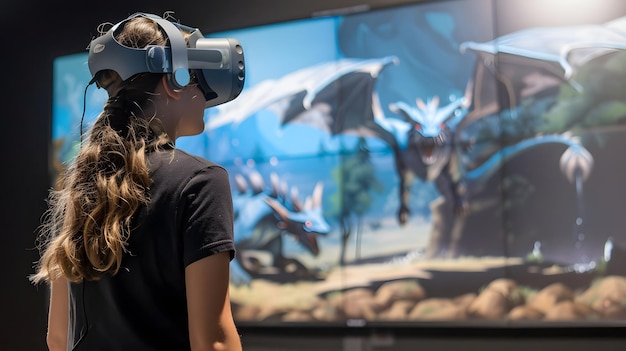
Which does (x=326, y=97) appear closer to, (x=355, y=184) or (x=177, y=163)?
(x=355, y=184)

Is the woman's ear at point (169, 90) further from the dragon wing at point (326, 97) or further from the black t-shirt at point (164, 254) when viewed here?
the dragon wing at point (326, 97)

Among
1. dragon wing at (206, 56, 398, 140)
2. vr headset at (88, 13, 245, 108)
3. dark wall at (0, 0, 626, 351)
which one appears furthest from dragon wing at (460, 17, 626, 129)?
vr headset at (88, 13, 245, 108)

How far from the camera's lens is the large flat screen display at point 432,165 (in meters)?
3.68

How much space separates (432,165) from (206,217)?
9.90 ft

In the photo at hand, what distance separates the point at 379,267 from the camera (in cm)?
400

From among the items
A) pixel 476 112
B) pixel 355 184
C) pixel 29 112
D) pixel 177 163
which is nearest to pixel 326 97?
pixel 355 184

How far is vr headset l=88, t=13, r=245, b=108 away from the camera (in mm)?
1173

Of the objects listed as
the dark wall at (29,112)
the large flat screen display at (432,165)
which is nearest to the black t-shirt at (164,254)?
the large flat screen display at (432,165)

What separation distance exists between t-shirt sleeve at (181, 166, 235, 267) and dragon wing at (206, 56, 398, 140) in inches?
120

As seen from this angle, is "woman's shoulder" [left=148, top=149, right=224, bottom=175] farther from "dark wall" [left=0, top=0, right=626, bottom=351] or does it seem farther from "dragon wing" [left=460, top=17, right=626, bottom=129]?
"dark wall" [left=0, top=0, right=626, bottom=351]

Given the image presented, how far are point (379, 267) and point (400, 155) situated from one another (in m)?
0.64

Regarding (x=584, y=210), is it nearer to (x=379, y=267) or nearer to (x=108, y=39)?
(x=379, y=267)

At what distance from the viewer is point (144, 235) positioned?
3.57ft

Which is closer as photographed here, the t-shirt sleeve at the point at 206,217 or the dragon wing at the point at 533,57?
the t-shirt sleeve at the point at 206,217
